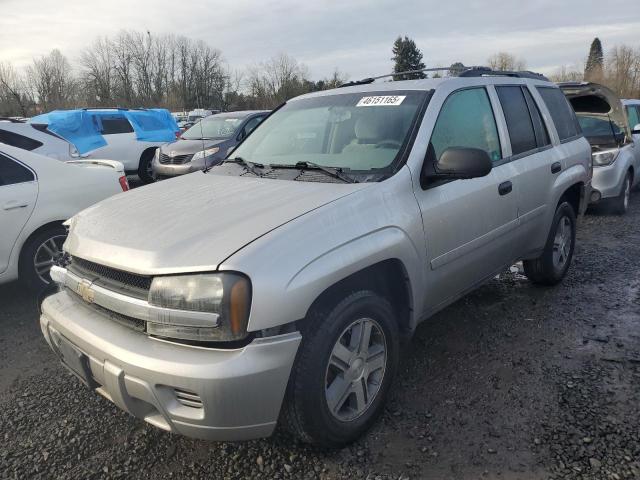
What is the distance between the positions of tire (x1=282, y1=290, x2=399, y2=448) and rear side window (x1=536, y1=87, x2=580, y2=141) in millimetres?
2785

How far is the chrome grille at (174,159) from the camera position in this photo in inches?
396

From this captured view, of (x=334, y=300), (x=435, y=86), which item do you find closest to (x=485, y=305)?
(x=435, y=86)

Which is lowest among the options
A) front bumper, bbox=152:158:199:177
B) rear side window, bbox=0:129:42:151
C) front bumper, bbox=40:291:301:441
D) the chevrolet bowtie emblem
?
front bumper, bbox=40:291:301:441

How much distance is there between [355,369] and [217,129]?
943 cm

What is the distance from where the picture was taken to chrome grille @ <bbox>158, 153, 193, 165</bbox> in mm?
10062

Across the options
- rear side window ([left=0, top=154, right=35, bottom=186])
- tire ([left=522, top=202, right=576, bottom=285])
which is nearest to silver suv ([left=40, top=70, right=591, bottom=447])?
tire ([left=522, top=202, right=576, bottom=285])

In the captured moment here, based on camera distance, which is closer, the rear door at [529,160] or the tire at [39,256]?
the rear door at [529,160]

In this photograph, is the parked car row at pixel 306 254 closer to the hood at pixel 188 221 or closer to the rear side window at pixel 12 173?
the hood at pixel 188 221

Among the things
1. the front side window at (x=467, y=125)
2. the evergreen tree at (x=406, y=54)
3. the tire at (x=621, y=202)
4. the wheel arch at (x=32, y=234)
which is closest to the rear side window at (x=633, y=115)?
the tire at (x=621, y=202)

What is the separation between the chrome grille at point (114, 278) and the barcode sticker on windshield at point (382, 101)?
6.07 feet

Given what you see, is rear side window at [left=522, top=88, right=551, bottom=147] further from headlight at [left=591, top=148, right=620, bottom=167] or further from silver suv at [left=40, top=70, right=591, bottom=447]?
headlight at [left=591, top=148, right=620, bottom=167]

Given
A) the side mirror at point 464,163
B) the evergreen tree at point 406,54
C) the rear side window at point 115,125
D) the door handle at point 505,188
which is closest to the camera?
the side mirror at point 464,163

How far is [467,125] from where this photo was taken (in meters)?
3.24

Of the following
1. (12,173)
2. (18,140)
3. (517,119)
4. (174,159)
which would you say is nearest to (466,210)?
(517,119)
